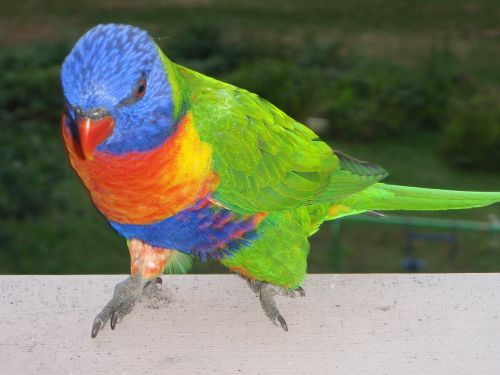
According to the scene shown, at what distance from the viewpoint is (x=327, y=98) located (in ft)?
20.7

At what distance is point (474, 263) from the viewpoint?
4.80 m

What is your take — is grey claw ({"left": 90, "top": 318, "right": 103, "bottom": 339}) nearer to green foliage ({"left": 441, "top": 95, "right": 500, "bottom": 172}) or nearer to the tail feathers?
the tail feathers

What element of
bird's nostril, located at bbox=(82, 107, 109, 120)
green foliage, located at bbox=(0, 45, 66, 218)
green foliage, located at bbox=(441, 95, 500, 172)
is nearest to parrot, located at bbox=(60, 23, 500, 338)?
bird's nostril, located at bbox=(82, 107, 109, 120)

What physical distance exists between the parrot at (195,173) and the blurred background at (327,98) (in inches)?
87.8

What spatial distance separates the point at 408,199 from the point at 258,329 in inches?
23.2

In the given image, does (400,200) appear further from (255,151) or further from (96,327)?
(96,327)

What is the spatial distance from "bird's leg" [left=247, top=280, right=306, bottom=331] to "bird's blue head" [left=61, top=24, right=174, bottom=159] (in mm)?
537

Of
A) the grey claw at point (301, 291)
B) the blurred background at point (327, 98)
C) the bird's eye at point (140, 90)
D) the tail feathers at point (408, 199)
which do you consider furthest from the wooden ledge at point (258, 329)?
the blurred background at point (327, 98)

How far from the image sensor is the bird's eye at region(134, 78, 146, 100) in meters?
1.37

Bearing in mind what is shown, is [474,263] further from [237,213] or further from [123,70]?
[123,70]

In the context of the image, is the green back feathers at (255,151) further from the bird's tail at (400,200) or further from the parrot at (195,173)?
the bird's tail at (400,200)

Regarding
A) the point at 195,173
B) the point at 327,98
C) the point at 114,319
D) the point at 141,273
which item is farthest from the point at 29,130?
the point at 195,173

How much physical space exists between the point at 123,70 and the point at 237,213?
508mm

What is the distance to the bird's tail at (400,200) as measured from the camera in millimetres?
1880
